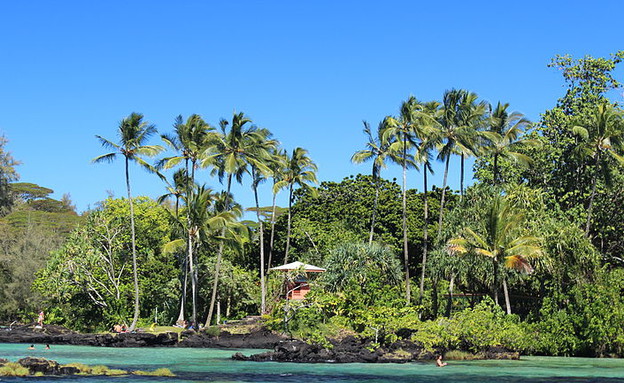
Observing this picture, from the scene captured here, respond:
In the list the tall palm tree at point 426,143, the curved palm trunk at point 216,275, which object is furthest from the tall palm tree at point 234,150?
the tall palm tree at point 426,143

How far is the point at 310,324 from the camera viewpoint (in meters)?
35.5

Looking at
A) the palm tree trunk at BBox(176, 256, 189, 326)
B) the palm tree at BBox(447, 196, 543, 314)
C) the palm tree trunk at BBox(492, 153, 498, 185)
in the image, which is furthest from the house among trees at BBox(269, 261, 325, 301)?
the palm tree at BBox(447, 196, 543, 314)

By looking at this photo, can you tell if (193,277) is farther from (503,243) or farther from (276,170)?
(503,243)

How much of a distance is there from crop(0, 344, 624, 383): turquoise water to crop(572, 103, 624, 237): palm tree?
1063 centimetres

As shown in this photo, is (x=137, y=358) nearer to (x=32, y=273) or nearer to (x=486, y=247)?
(x=486, y=247)

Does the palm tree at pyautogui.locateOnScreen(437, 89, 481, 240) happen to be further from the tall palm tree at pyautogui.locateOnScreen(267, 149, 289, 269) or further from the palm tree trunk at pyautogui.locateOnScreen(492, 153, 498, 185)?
the tall palm tree at pyautogui.locateOnScreen(267, 149, 289, 269)

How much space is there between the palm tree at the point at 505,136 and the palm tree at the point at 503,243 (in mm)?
7579

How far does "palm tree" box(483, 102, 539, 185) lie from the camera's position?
40969 millimetres

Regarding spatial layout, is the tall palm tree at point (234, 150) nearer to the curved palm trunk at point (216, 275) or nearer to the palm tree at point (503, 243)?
the curved palm trunk at point (216, 275)

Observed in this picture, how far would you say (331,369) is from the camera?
26.9 meters

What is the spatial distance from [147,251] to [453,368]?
999 inches

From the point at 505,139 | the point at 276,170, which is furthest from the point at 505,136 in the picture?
the point at 276,170

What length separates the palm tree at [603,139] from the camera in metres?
37.3

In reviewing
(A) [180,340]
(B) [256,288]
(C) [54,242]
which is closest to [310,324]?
(A) [180,340]
